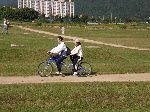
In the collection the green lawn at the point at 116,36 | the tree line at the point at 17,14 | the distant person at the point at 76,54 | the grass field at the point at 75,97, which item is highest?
the tree line at the point at 17,14

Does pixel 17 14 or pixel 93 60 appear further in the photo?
pixel 17 14

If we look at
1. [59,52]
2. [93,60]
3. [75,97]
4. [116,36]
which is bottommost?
[116,36]

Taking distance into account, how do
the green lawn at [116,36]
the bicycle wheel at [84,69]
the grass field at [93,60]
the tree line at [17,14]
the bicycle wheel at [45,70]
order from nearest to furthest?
the bicycle wheel at [45,70] → the bicycle wheel at [84,69] → the grass field at [93,60] → the green lawn at [116,36] → the tree line at [17,14]

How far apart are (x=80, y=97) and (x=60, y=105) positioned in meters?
1.40

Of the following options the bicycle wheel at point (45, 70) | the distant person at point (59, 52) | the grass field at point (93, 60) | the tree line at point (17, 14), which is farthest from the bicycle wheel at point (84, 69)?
the tree line at point (17, 14)

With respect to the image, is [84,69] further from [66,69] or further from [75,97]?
[75,97]

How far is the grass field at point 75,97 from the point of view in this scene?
45.9 feet

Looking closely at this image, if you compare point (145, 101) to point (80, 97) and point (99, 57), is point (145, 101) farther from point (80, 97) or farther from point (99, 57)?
point (99, 57)

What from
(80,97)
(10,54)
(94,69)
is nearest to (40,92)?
(80,97)

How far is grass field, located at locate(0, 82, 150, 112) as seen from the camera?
45.9 feet

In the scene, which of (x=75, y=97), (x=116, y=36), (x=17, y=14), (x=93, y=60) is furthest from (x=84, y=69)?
(x=17, y=14)

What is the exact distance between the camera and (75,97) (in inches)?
612

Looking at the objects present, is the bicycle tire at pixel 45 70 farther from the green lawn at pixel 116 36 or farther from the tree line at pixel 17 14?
the tree line at pixel 17 14

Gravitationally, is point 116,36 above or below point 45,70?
below
